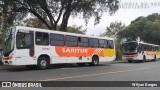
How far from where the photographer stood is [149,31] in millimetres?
60094

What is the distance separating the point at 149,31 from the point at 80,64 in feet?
114

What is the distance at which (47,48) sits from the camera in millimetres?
22672

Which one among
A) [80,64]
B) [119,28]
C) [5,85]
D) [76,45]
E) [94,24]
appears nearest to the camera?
[5,85]

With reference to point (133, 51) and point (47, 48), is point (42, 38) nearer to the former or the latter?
point (47, 48)

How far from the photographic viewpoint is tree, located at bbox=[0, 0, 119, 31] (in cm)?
2806

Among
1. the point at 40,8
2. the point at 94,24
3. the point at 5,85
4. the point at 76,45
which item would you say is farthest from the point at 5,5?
the point at 5,85

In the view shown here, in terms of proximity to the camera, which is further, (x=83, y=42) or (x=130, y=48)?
(x=130, y=48)

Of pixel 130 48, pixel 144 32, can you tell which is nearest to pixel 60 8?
pixel 130 48

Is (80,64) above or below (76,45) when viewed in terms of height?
below

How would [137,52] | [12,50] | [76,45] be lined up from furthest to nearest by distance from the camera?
[137,52], [76,45], [12,50]

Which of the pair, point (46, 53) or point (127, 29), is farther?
point (127, 29)

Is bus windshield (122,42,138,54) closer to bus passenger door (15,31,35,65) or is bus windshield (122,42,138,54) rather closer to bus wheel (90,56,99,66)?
bus wheel (90,56,99,66)

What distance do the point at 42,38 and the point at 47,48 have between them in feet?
2.78

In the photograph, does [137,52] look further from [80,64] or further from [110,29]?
[110,29]
